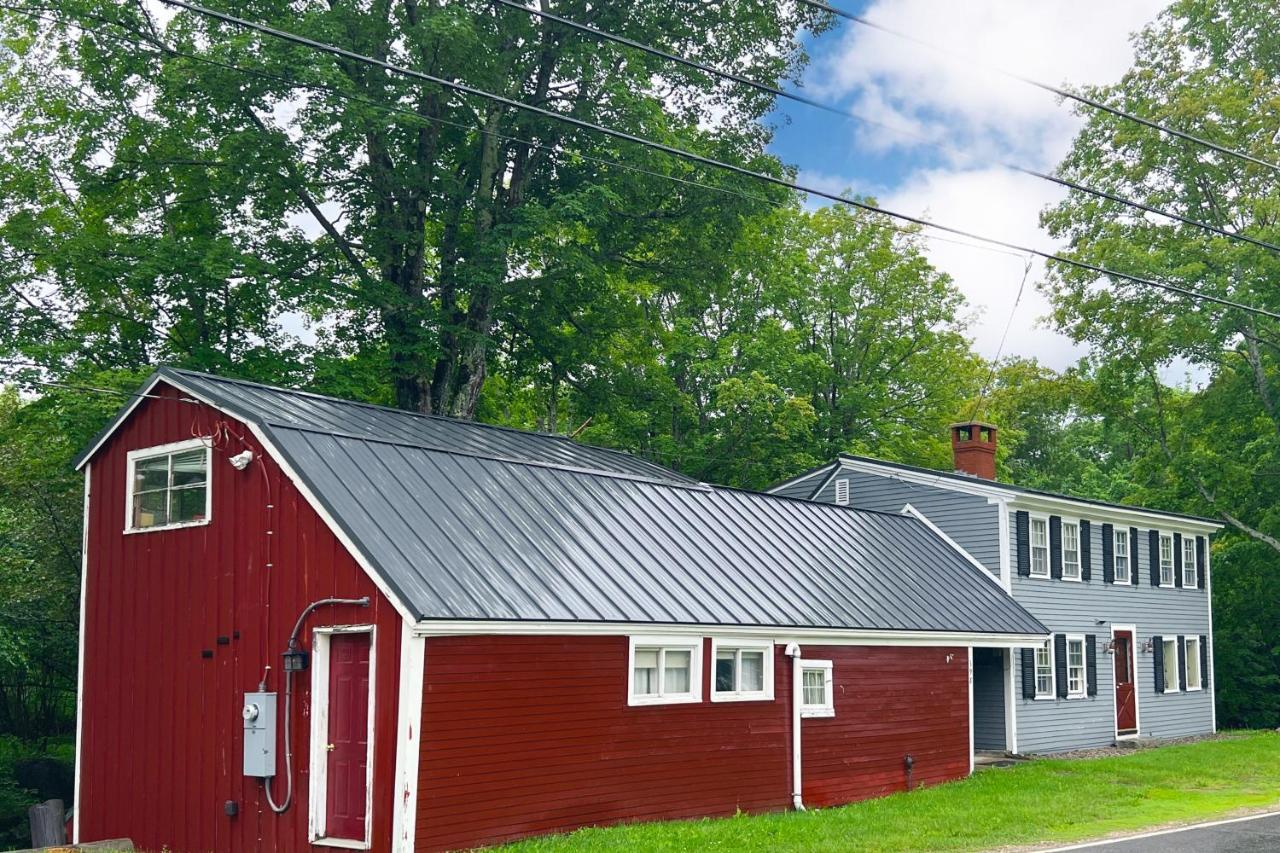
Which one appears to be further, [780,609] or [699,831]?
[780,609]

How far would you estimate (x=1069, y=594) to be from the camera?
100 ft

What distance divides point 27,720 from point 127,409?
17407 millimetres

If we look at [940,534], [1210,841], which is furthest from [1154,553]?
[1210,841]

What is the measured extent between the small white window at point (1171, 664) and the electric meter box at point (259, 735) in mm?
25880

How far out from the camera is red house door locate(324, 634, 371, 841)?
593 inches

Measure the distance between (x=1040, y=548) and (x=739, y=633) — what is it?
13.4m

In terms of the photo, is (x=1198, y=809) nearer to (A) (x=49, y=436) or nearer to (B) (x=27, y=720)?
(A) (x=49, y=436)

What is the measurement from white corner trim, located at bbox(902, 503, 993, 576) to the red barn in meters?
6.59

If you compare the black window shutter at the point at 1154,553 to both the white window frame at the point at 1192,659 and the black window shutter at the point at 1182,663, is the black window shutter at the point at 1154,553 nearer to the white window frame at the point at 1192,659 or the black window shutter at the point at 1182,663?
the black window shutter at the point at 1182,663

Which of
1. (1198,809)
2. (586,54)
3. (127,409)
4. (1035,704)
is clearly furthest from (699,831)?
(586,54)

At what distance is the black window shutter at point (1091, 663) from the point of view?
101 ft

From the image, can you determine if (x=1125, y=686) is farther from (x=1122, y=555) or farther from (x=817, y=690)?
(x=817, y=690)

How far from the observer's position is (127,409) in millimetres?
18906

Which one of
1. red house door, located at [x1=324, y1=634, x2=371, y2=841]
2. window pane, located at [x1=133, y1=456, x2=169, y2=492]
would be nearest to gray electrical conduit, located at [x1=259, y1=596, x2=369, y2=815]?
red house door, located at [x1=324, y1=634, x2=371, y2=841]
